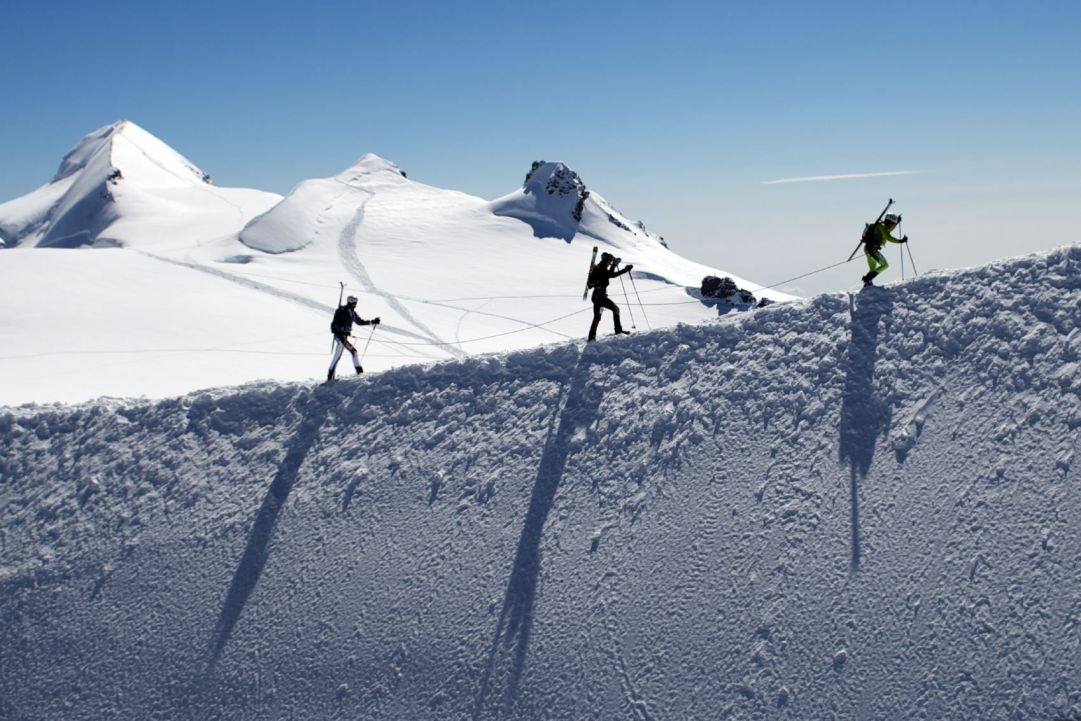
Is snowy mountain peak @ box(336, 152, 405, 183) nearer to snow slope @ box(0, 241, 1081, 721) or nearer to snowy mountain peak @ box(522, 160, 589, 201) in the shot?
snowy mountain peak @ box(522, 160, 589, 201)

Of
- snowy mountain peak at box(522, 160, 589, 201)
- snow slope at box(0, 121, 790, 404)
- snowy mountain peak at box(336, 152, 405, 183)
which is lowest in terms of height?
snow slope at box(0, 121, 790, 404)

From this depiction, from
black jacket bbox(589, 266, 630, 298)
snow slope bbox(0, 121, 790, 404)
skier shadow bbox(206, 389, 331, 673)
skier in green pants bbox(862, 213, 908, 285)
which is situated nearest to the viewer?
skier shadow bbox(206, 389, 331, 673)

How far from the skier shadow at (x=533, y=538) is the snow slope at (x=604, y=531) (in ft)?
0.13

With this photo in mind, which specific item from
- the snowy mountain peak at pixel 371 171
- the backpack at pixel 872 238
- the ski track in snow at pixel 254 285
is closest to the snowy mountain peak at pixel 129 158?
the snowy mountain peak at pixel 371 171

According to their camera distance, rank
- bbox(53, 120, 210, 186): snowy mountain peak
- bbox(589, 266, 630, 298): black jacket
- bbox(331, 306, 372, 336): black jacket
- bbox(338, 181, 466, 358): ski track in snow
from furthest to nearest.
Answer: bbox(53, 120, 210, 186): snowy mountain peak, bbox(338, 181, 466, 358): ski track in snow, bbox(331, 306, 372, 336): black jacket, bbox(589, 266, 630, 298): black jacket

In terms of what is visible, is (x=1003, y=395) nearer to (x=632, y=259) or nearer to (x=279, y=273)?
(x=279, y=273)

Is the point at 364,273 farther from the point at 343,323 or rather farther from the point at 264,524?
the point at 264,524

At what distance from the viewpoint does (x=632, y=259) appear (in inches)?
2200

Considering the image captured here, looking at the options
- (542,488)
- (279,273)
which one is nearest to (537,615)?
(542,488)

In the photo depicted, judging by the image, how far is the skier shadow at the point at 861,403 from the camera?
10.1m

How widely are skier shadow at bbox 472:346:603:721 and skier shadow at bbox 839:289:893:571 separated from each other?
388cm

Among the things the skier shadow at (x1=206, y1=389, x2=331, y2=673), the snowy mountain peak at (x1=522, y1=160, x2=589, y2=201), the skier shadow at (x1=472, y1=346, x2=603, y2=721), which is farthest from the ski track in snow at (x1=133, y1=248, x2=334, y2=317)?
the snowy mountain peak at (x1=522, y1=160, x2=589, y2=201)

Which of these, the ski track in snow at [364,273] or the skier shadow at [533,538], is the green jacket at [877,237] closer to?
the skier shadow at [533,538]

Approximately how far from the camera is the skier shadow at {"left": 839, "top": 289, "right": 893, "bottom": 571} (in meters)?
10.1
